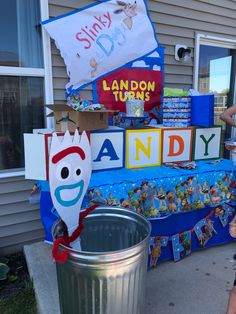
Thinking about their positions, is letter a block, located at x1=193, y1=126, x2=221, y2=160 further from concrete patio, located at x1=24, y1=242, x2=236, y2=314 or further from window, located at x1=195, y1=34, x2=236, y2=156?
window, located at x1=195, y1=34, x2=236, y2=156

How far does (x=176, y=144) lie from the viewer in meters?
2.54

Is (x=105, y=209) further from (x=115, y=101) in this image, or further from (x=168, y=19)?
(x=168, y=19)

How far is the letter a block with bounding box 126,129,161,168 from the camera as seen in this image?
2322mm

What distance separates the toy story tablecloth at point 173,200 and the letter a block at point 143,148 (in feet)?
0.25

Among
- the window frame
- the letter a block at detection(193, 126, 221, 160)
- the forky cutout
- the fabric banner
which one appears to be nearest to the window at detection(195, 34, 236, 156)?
the window frame

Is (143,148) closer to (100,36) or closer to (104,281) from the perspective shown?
(100,36)

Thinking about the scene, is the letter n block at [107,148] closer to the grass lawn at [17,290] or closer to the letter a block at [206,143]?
the letter a block at [206,143]

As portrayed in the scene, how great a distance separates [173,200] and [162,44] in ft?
6.24

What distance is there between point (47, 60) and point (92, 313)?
214 cm

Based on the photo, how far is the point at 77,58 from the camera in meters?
2.63

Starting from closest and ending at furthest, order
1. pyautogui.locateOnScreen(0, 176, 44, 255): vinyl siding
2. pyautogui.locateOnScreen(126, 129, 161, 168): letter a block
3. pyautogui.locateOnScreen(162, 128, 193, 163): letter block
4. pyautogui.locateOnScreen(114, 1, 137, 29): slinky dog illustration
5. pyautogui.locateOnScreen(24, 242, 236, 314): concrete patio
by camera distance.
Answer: pyautogui.locateOnScreen(24, 242, 236, 314): concrete patio < pyautogui.locateOnScreen(126, 129, 161, 168): letter a block < pyautogui.locateOnScreen(162, 128, 193, 163): letter block < pyautogui.locateOnScreen(0, 176, 44, 255): vinyl siding < pyautogui.locateOnScreen(114, 1, 137, 29): slinky dog illustration

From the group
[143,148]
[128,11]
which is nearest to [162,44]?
[128,11]

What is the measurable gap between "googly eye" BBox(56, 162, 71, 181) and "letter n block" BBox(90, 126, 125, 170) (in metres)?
0.89

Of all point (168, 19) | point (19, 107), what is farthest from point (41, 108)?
point (168, 19)
